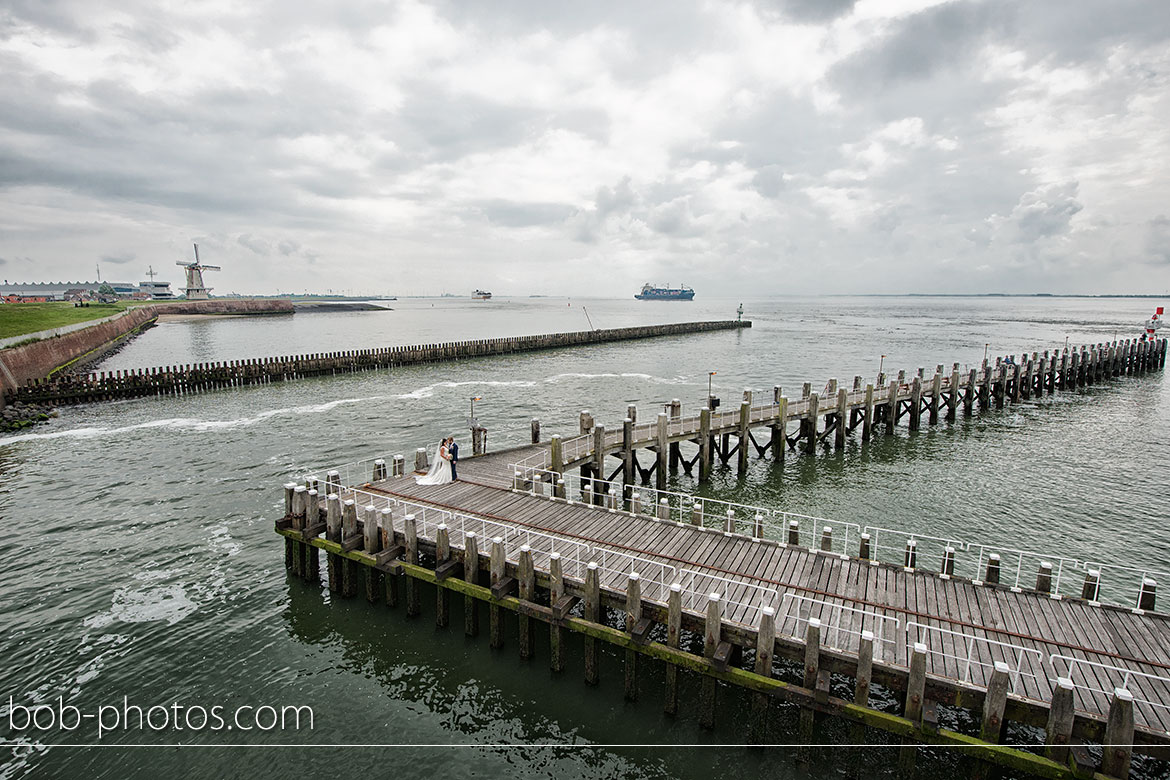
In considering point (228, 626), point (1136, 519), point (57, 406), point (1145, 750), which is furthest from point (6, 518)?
point (1136, 519)

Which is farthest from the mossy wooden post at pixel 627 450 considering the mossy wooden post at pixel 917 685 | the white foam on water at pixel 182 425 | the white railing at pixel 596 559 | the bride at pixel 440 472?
the white foam on water at pixel 182 425

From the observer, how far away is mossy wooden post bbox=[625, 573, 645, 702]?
1265cm


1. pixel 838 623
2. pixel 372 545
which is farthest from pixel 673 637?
pixel 372 545

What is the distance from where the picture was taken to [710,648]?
11.8 meters

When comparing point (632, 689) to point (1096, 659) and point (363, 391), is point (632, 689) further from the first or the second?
point (363, 391)

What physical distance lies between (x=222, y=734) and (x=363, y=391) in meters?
42.1

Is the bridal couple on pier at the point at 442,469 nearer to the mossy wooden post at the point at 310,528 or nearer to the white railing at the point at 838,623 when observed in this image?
the mossy wooden post at the point at 310,528

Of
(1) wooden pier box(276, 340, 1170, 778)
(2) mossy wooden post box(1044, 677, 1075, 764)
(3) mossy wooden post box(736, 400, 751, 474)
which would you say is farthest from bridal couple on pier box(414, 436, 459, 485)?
(2) mossy wooden post box(1044, 677, 1075, 764)

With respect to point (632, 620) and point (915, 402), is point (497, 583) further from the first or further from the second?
point (915, 402)

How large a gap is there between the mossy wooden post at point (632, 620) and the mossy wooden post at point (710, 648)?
1483mm

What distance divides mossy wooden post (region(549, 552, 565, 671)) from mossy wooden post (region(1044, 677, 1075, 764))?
9206mm

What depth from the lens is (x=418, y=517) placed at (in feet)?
58.8

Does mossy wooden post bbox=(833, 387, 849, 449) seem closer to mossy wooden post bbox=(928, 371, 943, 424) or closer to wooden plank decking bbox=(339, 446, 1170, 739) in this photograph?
mossy wooden post bbox=(928, 371, 943, 424)

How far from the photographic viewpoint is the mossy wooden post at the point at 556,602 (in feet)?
44.2
